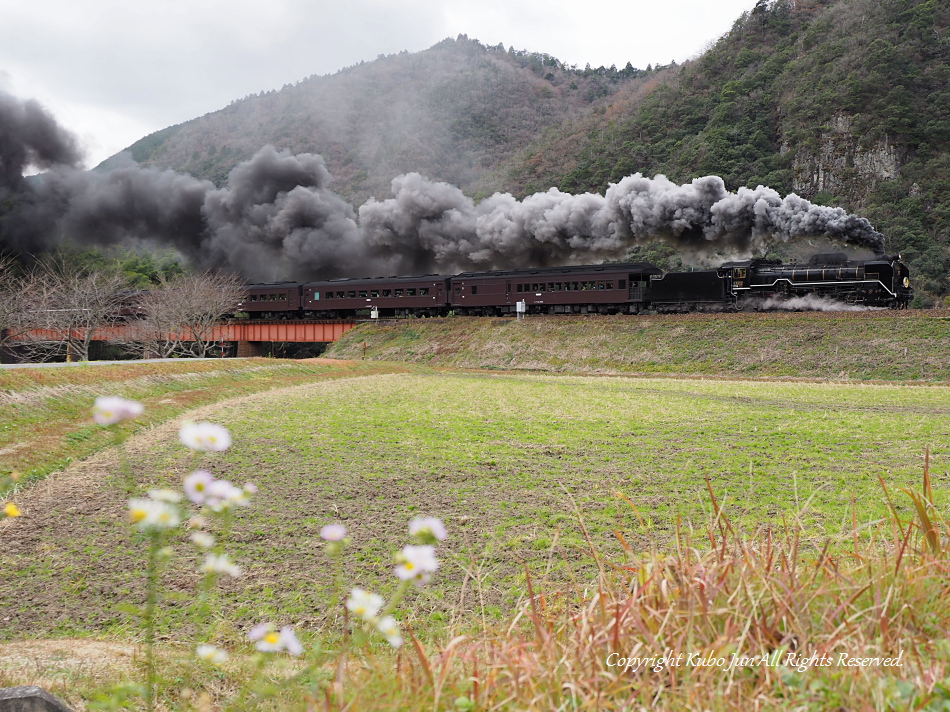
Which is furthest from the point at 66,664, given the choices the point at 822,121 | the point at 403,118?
the point at 403,118

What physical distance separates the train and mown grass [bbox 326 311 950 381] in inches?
63.7

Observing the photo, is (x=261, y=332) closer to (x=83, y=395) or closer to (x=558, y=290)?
(x=558, y=290)

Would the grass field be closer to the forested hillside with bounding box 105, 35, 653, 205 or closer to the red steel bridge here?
the red steel bridge

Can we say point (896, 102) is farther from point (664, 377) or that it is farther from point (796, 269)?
point (664, 377)

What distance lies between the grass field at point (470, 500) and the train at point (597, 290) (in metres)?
17.2

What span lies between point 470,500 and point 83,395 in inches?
513

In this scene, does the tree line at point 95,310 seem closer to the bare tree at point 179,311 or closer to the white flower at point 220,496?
the bare tree at point 179,311

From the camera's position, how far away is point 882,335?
29.0 meters

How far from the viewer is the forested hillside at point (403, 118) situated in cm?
14462

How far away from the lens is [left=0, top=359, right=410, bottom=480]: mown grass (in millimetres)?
11695

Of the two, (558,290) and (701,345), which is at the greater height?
(558,290)

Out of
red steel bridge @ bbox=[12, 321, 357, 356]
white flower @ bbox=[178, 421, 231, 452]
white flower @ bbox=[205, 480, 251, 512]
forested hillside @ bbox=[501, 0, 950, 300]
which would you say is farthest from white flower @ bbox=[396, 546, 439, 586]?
forested hillside @ bbox=[501, 0, 950, 300]

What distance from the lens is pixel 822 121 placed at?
76.5 m

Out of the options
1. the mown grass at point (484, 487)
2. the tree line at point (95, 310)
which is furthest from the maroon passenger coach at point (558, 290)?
the mown grass at point (484, 487)
